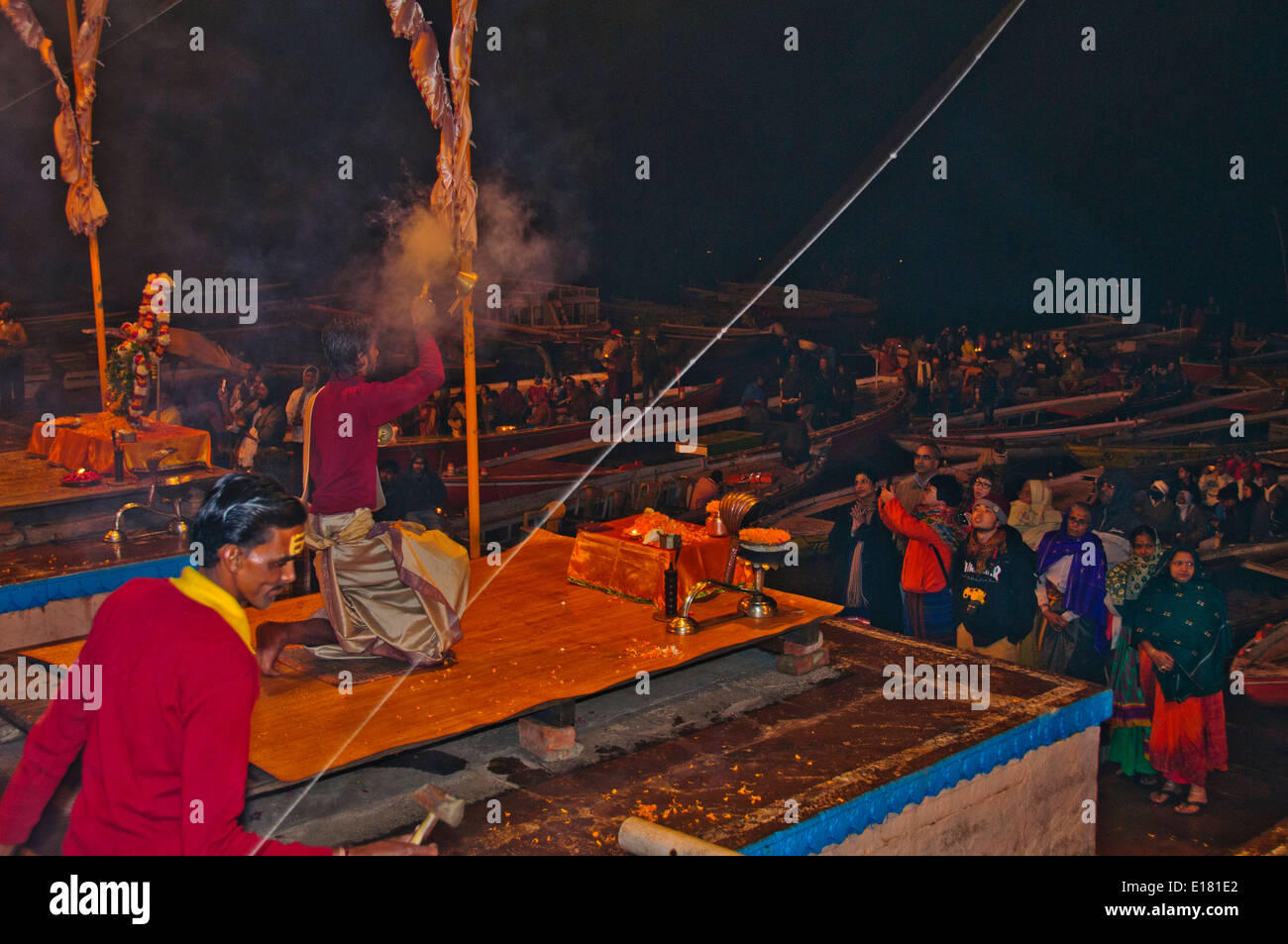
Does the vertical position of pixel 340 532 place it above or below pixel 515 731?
above

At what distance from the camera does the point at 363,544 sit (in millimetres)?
5777

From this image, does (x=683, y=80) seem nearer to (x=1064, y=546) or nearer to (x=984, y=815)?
(x=1064, y=546)

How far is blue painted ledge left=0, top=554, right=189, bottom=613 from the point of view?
25.2 feet

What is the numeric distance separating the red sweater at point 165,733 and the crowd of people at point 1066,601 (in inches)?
234

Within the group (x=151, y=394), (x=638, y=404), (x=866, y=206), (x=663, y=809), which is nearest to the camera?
(x=663, y=809)

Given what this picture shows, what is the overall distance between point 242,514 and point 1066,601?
6.24m

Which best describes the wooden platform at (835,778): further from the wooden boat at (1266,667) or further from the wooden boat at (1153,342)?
the wooden boat at (1153,342)

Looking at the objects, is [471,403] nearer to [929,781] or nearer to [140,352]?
[929,781]

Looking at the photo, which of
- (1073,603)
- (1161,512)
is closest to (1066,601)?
(1073,603)

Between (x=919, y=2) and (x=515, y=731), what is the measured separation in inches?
736

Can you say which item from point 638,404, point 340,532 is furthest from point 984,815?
point 638,404

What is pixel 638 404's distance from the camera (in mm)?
17484

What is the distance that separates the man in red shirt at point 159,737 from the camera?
2713 mm

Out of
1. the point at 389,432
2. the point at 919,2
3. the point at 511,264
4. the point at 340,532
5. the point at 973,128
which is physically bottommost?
the point at 340,532
